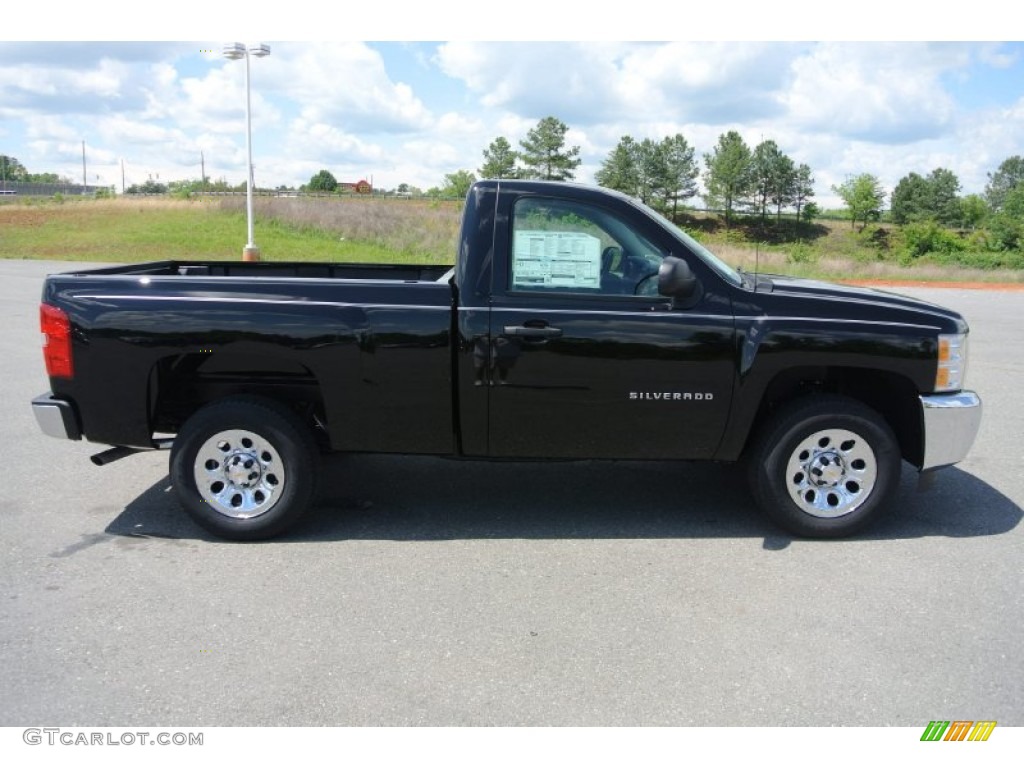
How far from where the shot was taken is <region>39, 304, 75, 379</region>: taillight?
183 inches

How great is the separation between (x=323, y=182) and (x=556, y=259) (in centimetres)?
11105

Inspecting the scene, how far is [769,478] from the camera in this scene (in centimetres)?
Result: 477

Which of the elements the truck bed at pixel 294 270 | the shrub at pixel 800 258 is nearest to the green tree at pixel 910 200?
the shrub at pixel 800 258

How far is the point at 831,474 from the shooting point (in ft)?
15.7

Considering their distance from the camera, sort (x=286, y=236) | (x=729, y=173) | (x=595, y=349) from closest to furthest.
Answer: (x=595, y=349), (x=286, y=236), (x=729, y=173)

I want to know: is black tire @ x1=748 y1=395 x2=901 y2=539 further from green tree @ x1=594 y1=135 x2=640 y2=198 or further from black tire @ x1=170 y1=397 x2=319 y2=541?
green tree @ x1=594 y1=135 x2=640 y2=198

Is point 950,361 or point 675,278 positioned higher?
point 675,278

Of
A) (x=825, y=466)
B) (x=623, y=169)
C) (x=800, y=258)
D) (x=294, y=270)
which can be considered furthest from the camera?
(x=623, y=169)

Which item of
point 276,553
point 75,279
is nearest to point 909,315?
point 276,553

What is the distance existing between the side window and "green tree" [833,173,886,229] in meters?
84.1

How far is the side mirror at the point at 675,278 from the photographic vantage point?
4.39 m
